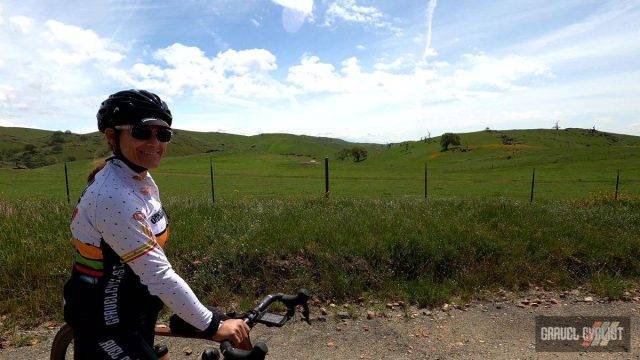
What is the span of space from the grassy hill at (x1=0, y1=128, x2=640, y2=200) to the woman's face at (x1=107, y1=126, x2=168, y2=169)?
10.5 inches

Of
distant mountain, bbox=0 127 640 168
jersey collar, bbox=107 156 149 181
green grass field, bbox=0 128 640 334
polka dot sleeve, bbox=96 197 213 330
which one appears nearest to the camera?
polka dot sleeve, bbox=96 197 213 330

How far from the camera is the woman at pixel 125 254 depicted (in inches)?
77.7

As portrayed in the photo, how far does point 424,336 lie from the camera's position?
190 inches

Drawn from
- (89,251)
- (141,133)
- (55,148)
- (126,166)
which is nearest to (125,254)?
(89,251)

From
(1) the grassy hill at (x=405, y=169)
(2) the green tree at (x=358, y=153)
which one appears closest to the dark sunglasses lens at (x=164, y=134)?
(1) the grassy hill at (x=405, y=169)

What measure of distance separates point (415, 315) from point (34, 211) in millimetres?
7968

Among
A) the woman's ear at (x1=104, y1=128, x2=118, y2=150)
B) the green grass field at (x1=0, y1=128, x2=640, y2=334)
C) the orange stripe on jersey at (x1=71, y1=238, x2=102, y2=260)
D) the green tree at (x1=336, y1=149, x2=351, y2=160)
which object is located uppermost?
the woman's ear at (x1=104, y1=128, x2=118, y2=150)

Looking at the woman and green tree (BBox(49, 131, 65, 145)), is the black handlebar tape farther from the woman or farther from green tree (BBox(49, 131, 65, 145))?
green tree (BBox(49, 131, 65, 145))

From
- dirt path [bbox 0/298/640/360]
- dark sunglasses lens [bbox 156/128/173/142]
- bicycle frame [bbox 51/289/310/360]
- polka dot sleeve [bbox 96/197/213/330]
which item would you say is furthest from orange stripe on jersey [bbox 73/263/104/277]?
dirt path [bbox 0/298/640/360]

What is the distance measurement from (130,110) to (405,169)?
227 ft

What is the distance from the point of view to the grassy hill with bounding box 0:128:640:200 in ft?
115

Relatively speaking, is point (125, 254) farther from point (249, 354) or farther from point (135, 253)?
point (249, 354)

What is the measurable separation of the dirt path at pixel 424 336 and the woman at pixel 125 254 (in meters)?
2.44

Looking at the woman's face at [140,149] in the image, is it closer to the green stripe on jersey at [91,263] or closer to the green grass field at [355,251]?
the green stripe on jersey at [91,263]
